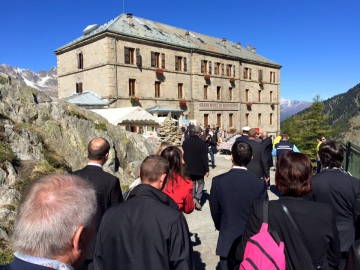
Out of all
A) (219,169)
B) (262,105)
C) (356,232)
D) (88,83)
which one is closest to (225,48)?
(262,105)

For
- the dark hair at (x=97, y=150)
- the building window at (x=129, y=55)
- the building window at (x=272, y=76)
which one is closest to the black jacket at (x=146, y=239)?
the dark hair at (x=97, y=150)

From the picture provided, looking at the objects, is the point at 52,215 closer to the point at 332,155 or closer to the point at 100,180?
the point at 100,180

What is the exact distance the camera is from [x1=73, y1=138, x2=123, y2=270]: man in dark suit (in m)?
3.05

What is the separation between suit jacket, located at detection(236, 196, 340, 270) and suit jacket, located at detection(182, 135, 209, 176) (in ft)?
14.1

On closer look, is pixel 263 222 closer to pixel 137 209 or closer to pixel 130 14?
pixel 137 209

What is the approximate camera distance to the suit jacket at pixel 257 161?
6457 millimetres

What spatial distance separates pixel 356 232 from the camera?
3205 millimetres

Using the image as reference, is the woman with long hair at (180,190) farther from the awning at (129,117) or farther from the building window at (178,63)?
the building window at (178,63)

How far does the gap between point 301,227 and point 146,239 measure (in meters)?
1.20

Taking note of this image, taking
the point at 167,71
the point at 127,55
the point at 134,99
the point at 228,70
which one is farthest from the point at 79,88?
the point at 228,70

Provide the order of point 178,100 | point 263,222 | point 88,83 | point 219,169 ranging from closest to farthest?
point 263,222 < point 219,169 < point 88,83 < point 178,100

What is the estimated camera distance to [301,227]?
221 cm

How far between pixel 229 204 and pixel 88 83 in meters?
26.6

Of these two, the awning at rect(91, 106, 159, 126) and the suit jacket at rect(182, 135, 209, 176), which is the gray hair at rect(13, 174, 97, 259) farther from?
the awning at rect(91, 106, 159, 126)
